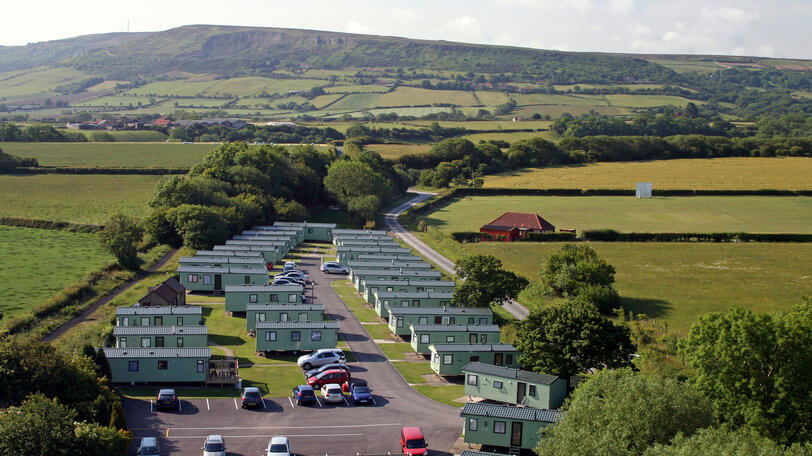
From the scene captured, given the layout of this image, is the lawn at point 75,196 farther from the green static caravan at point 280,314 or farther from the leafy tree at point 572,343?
the leafy tree at point 572,343

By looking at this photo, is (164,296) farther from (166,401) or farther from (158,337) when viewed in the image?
(166,401)

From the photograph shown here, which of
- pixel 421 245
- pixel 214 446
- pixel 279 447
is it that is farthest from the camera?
pixel 421 245

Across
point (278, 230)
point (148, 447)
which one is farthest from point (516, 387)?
point (278, 230)

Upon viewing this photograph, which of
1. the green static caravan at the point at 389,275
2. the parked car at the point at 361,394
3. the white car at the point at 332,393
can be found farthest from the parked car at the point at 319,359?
the green static caravan at the point at 389,275

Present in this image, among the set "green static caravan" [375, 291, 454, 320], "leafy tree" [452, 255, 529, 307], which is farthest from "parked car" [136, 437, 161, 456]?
"leafy tree" [452, 255, 529, 307]

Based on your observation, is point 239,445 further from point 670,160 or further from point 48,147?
point 670,160

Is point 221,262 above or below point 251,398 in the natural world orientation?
above
